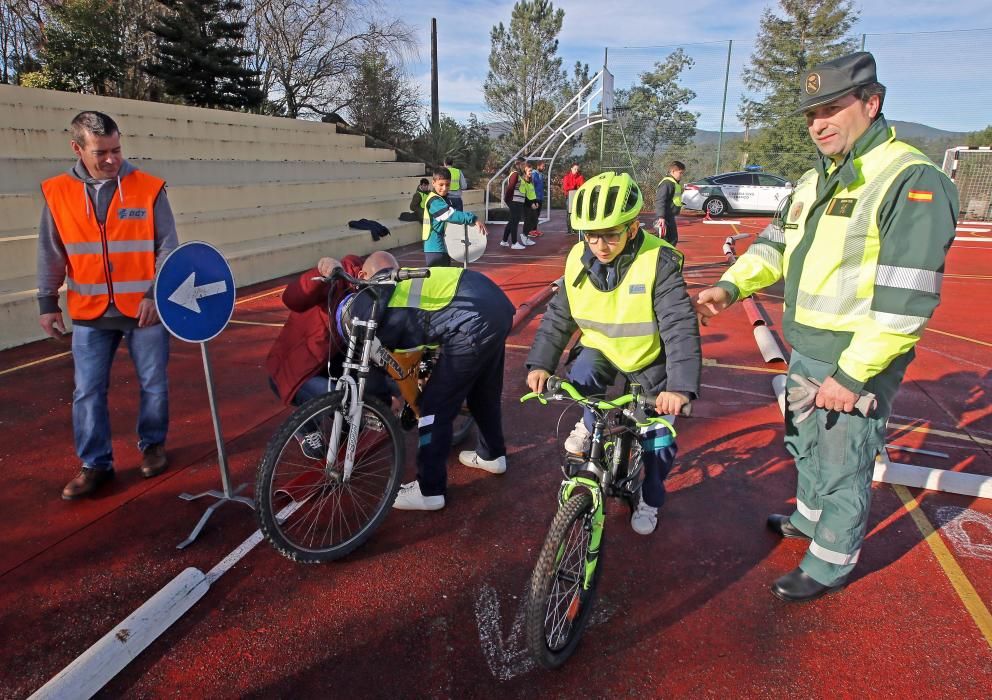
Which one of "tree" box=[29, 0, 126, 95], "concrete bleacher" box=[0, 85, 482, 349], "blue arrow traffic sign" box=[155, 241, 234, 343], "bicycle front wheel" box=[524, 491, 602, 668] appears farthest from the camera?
"tree" box=[29, 0, 126, 95]

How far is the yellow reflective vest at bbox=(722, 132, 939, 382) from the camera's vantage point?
7.68 ft

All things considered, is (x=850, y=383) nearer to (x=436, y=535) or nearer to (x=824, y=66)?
(x=824, y=66)

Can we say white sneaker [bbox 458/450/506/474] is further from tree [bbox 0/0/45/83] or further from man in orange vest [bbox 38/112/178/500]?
tree [bbox 0/0/45/83]

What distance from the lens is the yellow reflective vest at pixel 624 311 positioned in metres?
2.81

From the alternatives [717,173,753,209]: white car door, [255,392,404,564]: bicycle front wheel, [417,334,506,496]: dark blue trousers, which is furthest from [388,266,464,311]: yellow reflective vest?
[717,173,753,209]: white car door

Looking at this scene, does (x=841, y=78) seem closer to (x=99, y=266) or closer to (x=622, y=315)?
(x=622, y=315)

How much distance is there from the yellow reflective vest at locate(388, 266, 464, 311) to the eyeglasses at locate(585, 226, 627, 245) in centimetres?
96

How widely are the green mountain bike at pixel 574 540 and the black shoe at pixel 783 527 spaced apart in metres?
1.36

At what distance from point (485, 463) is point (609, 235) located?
6.51ft

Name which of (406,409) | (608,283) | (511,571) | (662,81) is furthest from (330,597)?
(662,81)

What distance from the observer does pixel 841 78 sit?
242 centimetres

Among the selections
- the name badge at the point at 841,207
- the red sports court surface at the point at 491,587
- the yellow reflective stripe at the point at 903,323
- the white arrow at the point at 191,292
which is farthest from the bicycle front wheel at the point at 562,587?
the white arrow at the point at 191,292

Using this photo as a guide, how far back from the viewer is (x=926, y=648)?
103 inches

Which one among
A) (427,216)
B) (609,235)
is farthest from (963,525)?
(427,216)
